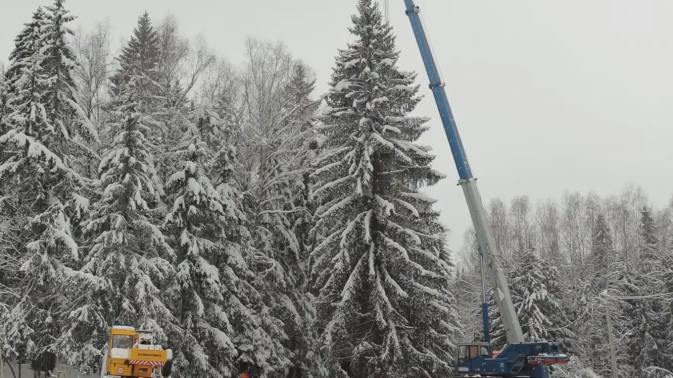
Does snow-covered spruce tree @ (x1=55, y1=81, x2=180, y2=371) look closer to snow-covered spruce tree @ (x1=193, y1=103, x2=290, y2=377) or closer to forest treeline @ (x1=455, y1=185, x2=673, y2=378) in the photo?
snow-covered spruce tree @ (x1=193, y1=103, x2=290, y2=377)

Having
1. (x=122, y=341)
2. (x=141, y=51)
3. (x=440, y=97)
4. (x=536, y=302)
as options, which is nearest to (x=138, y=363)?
(x=122, y=341)

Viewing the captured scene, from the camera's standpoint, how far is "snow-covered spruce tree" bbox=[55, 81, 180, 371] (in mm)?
21328

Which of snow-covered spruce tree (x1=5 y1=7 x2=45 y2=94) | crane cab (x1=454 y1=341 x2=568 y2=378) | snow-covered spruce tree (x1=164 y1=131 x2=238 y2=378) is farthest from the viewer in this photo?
snow-covered spruce tree (x1=5 y1=7 x2=45 y2=94)

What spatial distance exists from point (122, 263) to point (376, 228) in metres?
9.56

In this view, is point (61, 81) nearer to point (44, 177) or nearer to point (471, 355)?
point (44, 177)

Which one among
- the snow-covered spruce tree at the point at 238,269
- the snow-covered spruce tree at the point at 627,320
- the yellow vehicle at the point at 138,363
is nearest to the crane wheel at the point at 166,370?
the yellow vehicle at the point at 138,363

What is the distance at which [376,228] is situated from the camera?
23531 millimetres

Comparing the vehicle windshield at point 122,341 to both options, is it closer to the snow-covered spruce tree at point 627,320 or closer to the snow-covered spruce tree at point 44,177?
the snow-covered spruce tree at point 44,177

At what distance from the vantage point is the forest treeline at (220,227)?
21.9 metres

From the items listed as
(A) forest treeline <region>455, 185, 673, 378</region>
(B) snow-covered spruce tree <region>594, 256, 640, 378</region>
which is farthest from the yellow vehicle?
(B) snow-covered spruce tree <region>594, 256, 640, 378</region>

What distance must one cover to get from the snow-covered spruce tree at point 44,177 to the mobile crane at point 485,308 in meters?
14.4

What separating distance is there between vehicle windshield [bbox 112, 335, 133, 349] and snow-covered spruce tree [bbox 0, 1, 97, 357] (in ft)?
17.6

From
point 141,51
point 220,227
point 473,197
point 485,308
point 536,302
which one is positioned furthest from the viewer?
point 536,302

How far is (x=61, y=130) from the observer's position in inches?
945
